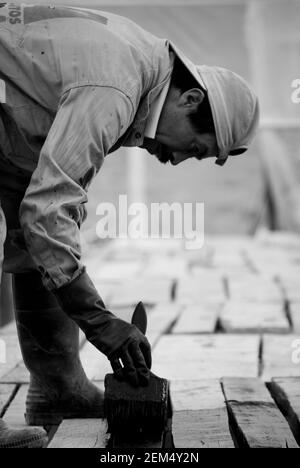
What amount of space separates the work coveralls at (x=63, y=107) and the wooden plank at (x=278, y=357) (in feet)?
4.17

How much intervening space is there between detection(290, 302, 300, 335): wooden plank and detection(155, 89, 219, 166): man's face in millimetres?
1854

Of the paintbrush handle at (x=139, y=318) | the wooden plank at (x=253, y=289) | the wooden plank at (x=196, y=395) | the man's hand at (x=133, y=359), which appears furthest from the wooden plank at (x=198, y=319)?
the man's hand at (x=133, y=359)

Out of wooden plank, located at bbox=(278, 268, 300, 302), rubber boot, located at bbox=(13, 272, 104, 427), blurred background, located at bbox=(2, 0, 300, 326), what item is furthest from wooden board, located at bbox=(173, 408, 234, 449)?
blurred background, located at bbox=(2, 0, 300, 326)

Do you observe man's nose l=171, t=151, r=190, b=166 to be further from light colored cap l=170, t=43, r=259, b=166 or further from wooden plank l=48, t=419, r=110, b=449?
wooden plank l=48, t=419, r=110, b=449

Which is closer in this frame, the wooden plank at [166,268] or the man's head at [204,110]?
the man's head at [204,110]

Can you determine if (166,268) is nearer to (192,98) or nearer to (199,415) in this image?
(199,415)

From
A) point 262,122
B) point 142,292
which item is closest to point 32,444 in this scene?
point 142,292

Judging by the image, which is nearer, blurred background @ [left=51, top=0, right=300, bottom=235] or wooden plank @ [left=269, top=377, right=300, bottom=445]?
wooden plank @ [left=269, top=377, right=300, bottom=445]

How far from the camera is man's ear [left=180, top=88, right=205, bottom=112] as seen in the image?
2.56 m

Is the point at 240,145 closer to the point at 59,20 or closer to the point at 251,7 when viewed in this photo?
the point at 59,20

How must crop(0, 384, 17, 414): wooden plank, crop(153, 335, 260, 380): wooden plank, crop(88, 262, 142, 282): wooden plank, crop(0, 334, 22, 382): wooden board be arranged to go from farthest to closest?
crop(88, 262, 142, 282): wooden plank, crop(0, 334, 22, 382): wooden board, crop(153, 335, 260, 380): wooden plank, crop(0, 384, 17, 414): wooden plank

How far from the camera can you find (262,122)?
33.9ft

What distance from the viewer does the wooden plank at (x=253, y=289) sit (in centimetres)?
523

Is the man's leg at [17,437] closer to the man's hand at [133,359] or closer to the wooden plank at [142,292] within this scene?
the man's hand at [133,359]
